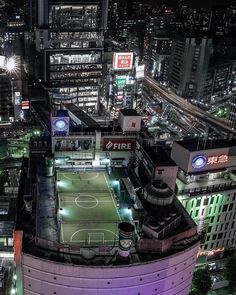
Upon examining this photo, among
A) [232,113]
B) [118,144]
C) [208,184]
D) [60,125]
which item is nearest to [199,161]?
[208,184]

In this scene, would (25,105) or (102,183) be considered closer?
(102,183)

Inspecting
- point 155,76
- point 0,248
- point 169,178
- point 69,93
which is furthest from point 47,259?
point 155,76

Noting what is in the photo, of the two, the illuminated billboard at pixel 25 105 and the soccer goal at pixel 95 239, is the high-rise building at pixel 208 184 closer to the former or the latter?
the soccer goal at pixel 95 239

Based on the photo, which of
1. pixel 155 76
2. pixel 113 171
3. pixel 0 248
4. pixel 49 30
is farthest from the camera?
pixel 155 76

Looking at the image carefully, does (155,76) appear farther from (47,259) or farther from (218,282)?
(47,259)

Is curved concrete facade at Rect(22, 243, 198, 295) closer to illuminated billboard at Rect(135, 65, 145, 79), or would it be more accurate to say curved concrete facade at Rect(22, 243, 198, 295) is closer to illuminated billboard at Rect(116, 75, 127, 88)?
illuminated billboard at Rect(116, 75, 127, 88)

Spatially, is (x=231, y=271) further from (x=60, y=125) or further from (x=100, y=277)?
(x=60, y=125)
